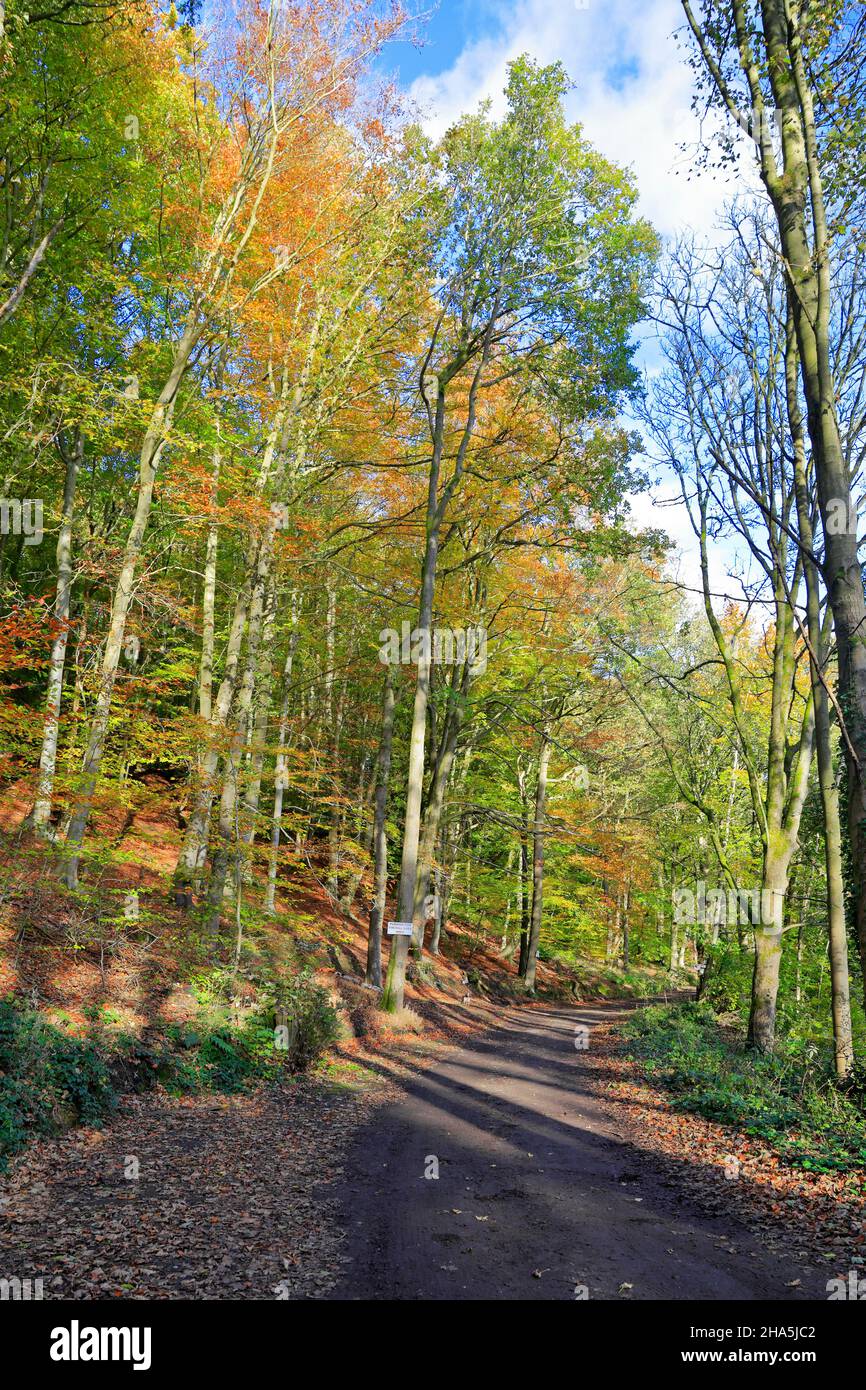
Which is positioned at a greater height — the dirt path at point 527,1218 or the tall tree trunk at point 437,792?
the tall tree trunk at point 437,792

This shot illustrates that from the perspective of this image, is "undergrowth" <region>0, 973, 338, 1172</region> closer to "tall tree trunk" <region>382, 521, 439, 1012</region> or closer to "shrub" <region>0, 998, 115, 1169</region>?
"shrub" <region>0, 998, 115, 1169</region>

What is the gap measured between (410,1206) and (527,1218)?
97 centimetres

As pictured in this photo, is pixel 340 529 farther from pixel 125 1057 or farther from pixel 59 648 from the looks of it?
pixel 125 1057

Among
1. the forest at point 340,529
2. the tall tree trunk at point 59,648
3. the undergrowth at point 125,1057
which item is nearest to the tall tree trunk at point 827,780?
the forest at point 340,529

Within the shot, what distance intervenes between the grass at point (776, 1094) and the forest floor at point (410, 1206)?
13.4 inches

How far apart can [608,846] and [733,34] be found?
2306 centimetres

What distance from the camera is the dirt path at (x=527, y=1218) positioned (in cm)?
458

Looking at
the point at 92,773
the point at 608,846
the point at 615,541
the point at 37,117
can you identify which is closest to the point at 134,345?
the point at 37,117

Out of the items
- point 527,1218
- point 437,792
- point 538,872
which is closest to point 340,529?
point 437,792

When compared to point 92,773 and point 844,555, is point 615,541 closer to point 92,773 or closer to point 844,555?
point 844,555

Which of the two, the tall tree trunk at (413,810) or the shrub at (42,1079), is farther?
the tall tree trunk at (413,810)

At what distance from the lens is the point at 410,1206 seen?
6.04 meters

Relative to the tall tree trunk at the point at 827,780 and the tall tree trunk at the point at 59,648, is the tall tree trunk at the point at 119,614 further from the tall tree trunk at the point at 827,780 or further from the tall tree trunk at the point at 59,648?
the tall tree trunk at the point at 827,780
